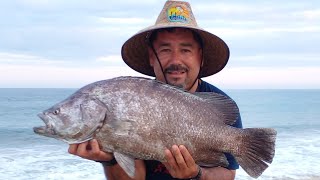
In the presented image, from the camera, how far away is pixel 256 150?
3.67 m

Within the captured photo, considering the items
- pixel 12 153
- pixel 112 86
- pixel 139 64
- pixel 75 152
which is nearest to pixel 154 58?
pixel 139 64

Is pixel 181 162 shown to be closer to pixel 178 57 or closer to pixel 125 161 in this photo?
pixel 125 161

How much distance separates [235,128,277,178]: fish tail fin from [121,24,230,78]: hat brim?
112cm

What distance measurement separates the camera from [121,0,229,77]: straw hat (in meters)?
4.25

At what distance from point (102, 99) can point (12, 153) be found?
16614mm

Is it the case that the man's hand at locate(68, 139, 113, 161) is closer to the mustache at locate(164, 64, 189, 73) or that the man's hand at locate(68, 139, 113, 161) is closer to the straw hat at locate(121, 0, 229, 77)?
the mustache at locate(164, 64, 189, 73)

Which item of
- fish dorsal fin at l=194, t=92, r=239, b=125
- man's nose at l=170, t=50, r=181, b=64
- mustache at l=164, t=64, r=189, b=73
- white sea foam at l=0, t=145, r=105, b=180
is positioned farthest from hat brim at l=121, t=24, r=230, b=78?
white sea foam at l=0, t=145, r=105, b=180

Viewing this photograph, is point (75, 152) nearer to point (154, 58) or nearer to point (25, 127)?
point (154, 58)

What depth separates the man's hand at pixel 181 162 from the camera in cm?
346

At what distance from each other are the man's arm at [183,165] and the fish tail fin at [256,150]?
1.28 ft

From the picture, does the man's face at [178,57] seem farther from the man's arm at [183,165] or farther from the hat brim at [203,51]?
the man's arm at [183,165]

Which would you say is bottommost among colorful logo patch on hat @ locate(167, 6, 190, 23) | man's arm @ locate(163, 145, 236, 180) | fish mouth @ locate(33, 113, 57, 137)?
man's arm @ locate(163, 145, 236, 180)

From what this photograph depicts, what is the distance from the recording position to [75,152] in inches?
140

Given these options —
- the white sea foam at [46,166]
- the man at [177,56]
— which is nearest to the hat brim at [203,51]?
the man at [177,56]
